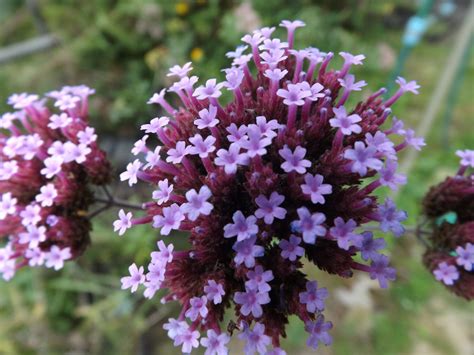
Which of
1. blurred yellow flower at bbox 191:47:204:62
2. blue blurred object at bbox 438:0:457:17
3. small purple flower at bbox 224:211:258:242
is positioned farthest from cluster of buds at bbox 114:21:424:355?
blue blurred object at bbox 438:0:457:17

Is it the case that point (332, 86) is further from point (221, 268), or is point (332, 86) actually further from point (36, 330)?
point (36, 330)

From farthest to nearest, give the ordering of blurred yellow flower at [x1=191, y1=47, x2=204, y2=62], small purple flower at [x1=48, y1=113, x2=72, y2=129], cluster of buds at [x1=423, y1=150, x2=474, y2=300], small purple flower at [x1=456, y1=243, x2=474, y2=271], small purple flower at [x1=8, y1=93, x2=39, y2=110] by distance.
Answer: blurred yellow flower at [x1=191, y1=47, x2=204, y2=62] < small purple flower at [x1=8, y1=93, x2=39, y2=110] < small purple flower at [x1=48, y1=113, x2=72, y2=129] < cluster of buds at [x1=423, y1=150, x2=474, y2=300] < small purple flower at [x1=456, y1=243, x2=474, y2=271]

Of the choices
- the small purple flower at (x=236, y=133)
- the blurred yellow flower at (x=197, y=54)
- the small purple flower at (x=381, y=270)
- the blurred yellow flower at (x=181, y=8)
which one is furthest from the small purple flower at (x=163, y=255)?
the blurred yellow flower at (x=181, y=8)

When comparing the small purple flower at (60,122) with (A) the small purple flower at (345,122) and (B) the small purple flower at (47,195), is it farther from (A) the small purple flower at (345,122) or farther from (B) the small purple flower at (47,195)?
(A) the small purple flower at (345,122)

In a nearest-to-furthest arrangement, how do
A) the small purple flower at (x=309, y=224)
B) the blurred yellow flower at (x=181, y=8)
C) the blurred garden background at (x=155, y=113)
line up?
the small purple flower at (x=309, y=224), the blurred garden background at (x=155, y=113), the blurred yellow flower at (x=181, y=8)

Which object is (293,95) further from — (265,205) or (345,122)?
(265,205)

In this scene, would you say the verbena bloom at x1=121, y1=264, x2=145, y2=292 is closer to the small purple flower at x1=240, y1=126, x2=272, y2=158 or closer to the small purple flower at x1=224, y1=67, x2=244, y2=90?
the small purple flower at x1=240, y1=126, x2=272, y2=158
